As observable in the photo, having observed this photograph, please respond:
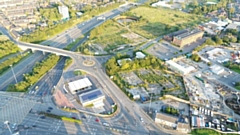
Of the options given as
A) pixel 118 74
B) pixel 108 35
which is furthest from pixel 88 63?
pixel 108 35

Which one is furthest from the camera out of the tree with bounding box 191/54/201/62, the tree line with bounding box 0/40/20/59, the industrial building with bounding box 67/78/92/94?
the tree line with bounding box 0/40/20/59

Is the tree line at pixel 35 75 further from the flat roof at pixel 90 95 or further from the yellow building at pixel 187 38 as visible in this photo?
the yellow building at pixel 187 38

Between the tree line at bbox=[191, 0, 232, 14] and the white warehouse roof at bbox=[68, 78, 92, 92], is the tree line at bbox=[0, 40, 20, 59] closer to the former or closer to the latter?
the white warehouse roof at bbox=[68, 78, 92, 92]

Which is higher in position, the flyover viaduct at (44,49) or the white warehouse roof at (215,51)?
the flyover viaduct at (44,49)

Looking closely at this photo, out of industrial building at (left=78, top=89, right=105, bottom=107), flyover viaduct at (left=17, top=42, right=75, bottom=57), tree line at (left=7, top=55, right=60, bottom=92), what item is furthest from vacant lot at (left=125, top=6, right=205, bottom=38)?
industrial building at (left=78, top=89, right=105, bottom=107)

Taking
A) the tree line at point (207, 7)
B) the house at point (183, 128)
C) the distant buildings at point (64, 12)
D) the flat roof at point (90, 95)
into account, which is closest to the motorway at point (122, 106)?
the flat roof at point (90, 95)

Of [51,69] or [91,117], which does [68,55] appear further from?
[91,117]
